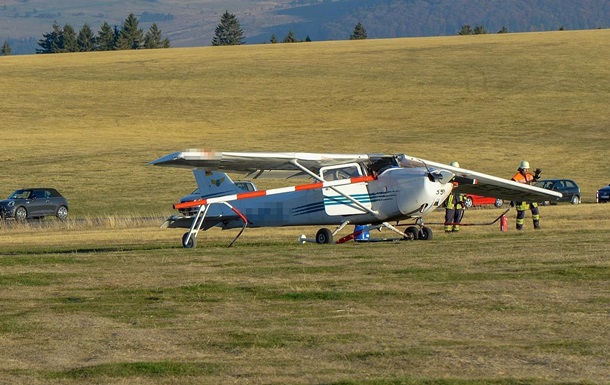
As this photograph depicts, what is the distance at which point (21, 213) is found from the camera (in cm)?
4472

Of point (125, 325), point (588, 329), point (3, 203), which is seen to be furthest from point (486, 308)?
point (3, 203)

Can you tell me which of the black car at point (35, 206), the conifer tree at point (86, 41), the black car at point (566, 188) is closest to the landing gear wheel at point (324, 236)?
the black car at point (35, 206)

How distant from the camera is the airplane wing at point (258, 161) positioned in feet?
71.9

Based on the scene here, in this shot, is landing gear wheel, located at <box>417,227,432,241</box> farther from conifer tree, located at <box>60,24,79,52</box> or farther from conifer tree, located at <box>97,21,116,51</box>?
conifer tree, located at <box>60,24,79,52</box>

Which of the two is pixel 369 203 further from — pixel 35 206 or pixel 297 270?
pixel 35 206

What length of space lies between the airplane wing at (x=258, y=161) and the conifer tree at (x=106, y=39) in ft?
389

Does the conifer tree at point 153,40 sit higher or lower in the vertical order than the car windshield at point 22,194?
higher

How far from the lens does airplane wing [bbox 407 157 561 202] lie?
79.9 feet

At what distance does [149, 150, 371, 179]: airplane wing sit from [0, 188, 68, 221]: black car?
21.8 meters

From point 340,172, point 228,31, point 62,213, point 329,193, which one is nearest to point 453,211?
point 340,172

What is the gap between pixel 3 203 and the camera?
4497cm

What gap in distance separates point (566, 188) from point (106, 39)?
101 metres

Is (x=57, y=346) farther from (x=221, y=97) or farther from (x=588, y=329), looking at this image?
(x=221, y=97)

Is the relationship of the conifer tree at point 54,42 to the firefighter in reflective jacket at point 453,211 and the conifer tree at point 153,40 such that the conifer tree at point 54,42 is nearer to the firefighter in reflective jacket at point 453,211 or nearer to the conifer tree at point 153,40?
the conifer tree at point 153,40
